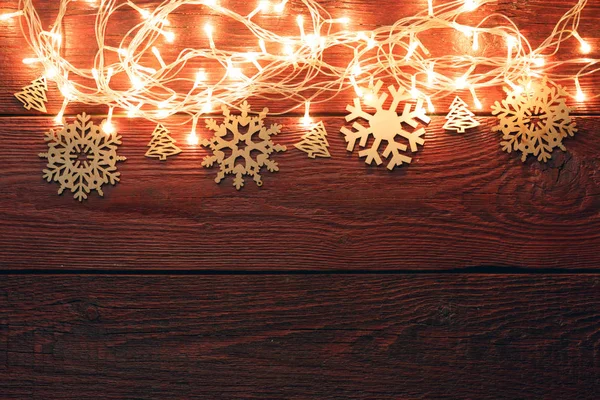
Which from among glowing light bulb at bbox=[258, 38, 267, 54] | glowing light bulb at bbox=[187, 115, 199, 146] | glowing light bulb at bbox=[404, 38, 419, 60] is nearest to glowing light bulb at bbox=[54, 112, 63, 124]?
glowing light bulb at bbox=[187, 115, 199, 146]

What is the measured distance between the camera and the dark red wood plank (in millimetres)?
1054

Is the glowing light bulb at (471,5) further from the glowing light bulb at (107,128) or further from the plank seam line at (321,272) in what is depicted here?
the glowing light bulb at (107,128)

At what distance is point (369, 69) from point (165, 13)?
0.36 metres

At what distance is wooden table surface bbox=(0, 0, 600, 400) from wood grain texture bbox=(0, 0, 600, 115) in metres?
0.07

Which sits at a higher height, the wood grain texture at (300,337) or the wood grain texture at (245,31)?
the wood grain texture at (245,31)

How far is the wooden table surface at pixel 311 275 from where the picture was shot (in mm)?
1030

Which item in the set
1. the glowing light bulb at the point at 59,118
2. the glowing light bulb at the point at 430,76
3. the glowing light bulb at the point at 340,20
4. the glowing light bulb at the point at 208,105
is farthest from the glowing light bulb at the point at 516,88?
the glowing light bulb at the point at 59,118

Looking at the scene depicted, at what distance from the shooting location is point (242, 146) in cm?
108

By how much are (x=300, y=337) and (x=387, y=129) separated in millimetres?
363

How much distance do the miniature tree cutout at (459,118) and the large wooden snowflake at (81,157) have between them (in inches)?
21.2

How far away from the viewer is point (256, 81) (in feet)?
3.58

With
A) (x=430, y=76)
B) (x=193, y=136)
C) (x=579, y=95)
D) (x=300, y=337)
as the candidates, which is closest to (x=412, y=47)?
(x=430, y=76)

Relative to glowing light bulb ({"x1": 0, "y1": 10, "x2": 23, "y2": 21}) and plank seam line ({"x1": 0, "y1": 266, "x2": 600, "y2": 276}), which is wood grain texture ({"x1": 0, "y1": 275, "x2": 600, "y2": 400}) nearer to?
plank seam line ({"x1": 0, "y1": 266, "x2": 600, "y2": 276})

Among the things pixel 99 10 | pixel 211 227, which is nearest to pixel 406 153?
pixel 211 227
